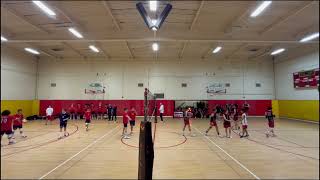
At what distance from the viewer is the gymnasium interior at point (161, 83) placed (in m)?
2.96

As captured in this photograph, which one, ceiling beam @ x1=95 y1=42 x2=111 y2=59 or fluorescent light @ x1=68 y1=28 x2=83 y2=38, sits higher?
ceiling beam @ x1=95 y1=42 x2=111 y2=59

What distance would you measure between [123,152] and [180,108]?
1365 cm

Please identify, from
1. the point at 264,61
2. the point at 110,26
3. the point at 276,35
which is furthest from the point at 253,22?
the point at 264,61

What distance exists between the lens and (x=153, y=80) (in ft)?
66.5

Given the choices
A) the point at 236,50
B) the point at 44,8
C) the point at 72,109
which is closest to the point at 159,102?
the point at 72,109

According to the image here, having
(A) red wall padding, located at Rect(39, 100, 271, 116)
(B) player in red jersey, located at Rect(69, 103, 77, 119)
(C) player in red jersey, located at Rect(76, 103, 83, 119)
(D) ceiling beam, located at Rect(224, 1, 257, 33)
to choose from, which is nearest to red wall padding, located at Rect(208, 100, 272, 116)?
(A) red wall padding, located at Rect(39, 100, 271, 116)

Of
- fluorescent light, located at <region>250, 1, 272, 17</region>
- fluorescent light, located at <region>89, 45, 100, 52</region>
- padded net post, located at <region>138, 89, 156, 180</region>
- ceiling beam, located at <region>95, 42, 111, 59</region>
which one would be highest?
ceiling beam, located at <region>95, 42, 111, 59</region>

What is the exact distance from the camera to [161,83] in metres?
20.3

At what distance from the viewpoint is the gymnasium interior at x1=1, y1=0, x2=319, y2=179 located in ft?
9.71

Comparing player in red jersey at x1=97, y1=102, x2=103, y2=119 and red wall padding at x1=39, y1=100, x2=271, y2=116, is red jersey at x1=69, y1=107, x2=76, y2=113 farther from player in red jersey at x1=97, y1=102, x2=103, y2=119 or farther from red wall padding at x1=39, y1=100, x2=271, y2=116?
player in red jersey at x1=97, y1=102, x2=103, y2=119

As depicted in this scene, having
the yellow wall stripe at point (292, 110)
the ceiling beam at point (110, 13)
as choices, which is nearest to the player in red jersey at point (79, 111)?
the ceiling beam at point (110, 13)

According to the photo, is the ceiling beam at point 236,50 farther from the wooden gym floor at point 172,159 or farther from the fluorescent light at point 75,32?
the fluorescent light at point 75,32

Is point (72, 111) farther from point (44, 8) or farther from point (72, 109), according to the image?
point (44, 8)

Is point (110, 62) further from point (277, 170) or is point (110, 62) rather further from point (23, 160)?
point (277, 170)
